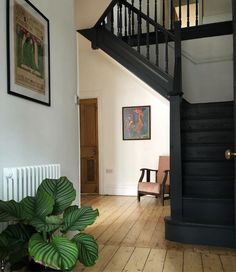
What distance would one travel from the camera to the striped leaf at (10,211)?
1273mm

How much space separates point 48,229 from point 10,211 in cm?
21

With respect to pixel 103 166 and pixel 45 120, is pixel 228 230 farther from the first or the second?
pixel 103 166

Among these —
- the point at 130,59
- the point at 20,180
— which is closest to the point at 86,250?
the point at 20,180

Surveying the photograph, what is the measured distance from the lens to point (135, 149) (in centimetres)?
556

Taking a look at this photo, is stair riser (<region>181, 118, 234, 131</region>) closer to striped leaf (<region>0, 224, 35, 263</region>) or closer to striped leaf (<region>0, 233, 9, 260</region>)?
striped leaf (<region>0, 224, 35, 263</region>)

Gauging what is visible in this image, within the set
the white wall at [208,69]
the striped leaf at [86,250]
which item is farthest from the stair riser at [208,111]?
the striped leaf at [86,250]

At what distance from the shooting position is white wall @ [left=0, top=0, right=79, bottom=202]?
176 centimetres

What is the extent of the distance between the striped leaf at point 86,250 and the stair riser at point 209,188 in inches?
74.9

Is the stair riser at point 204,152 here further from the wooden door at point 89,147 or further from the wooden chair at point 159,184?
the wooden door at point 89,147

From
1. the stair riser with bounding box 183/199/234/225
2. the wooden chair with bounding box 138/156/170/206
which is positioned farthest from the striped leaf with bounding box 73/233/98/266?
the wooden chair with bounding box 138/156/170/206

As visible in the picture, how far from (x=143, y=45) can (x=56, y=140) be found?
3050mm

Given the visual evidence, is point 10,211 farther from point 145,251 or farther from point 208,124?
point 208,124

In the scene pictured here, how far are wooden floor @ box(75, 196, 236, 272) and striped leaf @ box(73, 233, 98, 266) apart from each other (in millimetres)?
960

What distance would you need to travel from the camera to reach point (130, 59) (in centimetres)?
440
